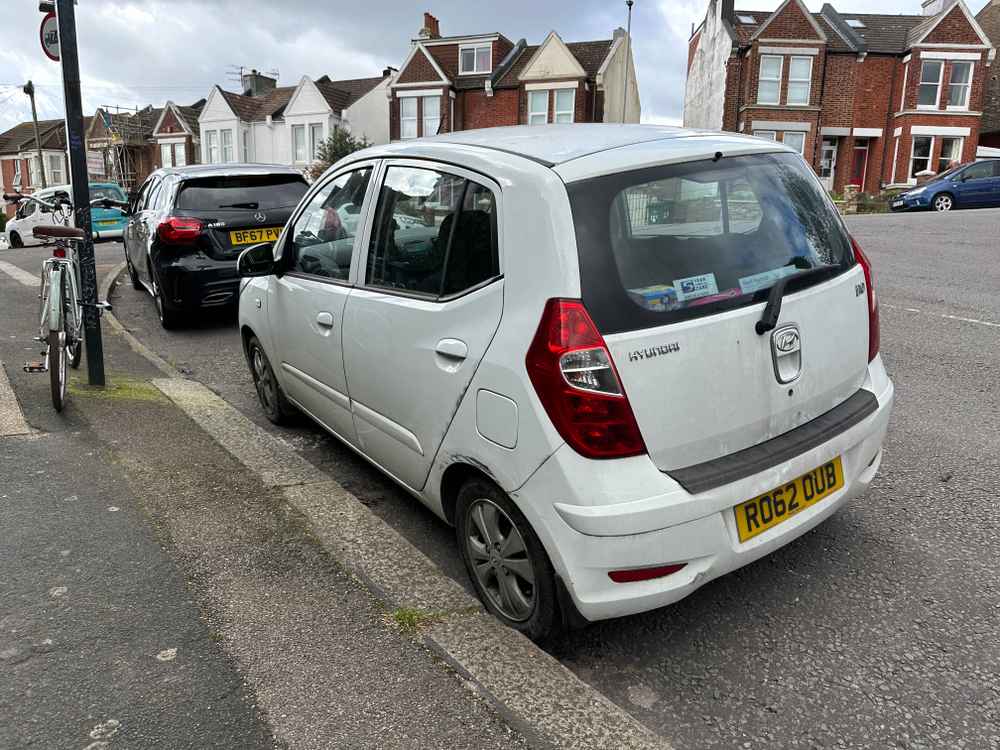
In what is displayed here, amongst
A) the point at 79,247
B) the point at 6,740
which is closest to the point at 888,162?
the point at 79,247

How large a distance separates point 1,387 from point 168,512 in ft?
9.05

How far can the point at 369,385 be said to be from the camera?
3404 mm

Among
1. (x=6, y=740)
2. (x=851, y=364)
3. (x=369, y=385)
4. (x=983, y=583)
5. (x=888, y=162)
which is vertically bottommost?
(x=6, y=740)

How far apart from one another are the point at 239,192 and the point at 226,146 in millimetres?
46375

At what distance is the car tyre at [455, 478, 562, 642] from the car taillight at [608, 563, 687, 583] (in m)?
0.25

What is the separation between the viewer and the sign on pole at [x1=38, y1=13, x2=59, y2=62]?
5.75m

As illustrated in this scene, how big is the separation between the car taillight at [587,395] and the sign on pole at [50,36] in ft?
17.3

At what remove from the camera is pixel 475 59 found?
1694 inches

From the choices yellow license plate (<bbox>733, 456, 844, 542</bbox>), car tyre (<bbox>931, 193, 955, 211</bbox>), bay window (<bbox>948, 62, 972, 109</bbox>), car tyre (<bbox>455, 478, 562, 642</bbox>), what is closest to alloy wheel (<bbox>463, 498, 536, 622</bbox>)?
car tyre (<bbox>455, 478, 562, 642</bbox>)

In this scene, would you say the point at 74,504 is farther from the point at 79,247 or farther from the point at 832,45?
the point at 832,45

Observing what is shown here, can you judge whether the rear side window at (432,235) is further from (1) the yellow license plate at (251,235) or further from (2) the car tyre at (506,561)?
(1) the yellow license plate at (251,235)

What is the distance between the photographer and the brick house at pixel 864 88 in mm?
34906

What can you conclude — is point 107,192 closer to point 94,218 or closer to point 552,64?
point 94,218

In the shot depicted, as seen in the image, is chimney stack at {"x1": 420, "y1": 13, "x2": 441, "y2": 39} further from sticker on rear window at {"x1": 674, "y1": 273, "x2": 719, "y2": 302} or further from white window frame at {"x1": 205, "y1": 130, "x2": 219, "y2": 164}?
sticker on rear window at {"x1": 674, "y1": 273, "x2": 719, "y2": 302}
